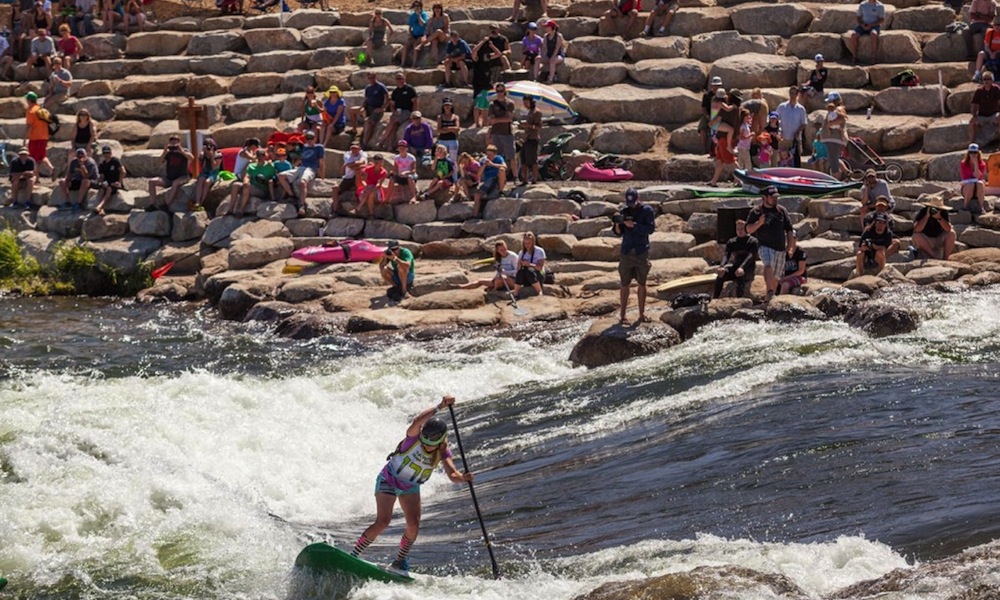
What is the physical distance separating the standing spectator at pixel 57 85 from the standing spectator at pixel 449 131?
793 cm

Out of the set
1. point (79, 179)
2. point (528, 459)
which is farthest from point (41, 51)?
point (528, 459)

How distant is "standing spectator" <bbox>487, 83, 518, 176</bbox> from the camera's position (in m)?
23.7

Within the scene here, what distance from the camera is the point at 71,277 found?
24.3 m

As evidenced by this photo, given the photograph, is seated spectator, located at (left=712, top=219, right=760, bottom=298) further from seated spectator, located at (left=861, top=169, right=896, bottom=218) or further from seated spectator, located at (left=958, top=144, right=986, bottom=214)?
seated spectator, located at (left=958, top=144, right=986, bottom=214)

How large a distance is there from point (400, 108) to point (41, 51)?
794cm

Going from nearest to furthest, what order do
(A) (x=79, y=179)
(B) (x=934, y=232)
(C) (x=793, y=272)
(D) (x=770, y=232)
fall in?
(D) (x=770, y=232) → (C) (x=793, y=272) → (B) (x=934, y=232) → (A) (x=79, y=179)

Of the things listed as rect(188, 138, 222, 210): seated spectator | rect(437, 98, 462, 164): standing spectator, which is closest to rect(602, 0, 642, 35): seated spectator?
rect(437, 98, 462, 164): standing spectator

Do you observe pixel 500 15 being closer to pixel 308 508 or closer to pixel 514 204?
pixel 514 204

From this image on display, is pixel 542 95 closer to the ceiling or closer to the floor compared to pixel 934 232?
closer to the ceiling

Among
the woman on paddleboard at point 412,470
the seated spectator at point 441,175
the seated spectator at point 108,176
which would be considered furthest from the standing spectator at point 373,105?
the woman on paddleboard at point 412,470

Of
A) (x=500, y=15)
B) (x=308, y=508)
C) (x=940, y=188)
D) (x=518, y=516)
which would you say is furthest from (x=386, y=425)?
(x=500, y=15)

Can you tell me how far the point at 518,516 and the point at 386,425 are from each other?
4.19m

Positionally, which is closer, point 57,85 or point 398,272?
point 398,272

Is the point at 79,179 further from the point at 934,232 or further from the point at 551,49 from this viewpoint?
the point at 934,232
